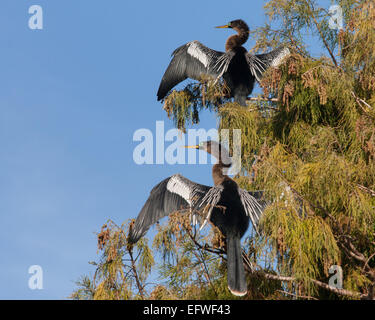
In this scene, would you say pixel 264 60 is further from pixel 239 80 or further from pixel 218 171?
pixel 218 171

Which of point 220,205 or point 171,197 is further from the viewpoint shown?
point 171,197

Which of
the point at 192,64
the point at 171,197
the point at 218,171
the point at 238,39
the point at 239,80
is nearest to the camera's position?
the point at 171,197

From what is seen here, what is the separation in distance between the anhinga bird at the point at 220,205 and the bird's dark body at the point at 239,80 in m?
0.52

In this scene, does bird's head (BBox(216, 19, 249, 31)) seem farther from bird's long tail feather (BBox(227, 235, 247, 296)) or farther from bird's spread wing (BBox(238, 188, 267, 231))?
bird's long tail feather (BBox(227, 235, 247, 296))

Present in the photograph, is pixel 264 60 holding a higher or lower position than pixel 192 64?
lower

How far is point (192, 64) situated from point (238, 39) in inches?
20.6

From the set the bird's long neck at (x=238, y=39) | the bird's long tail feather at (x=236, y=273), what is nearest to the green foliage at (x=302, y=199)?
the bird's long tail feather at (x=236, y=273)

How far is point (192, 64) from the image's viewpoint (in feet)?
16.6

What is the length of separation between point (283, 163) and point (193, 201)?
589 millimetres

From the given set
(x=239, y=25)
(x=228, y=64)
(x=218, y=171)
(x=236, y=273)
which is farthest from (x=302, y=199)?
(x=239, y=25)

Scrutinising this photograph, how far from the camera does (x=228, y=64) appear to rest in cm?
486

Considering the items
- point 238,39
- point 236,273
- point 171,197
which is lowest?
point 236,273

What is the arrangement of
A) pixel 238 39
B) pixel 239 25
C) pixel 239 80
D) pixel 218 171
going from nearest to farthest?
pixel 218 171
pixel 239 80
pixel 238 39
pixel 239 25

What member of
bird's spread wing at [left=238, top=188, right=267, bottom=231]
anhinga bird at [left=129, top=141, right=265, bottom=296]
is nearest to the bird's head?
anhinga bird at [left=129, top=141, right=265, bottom=296]
